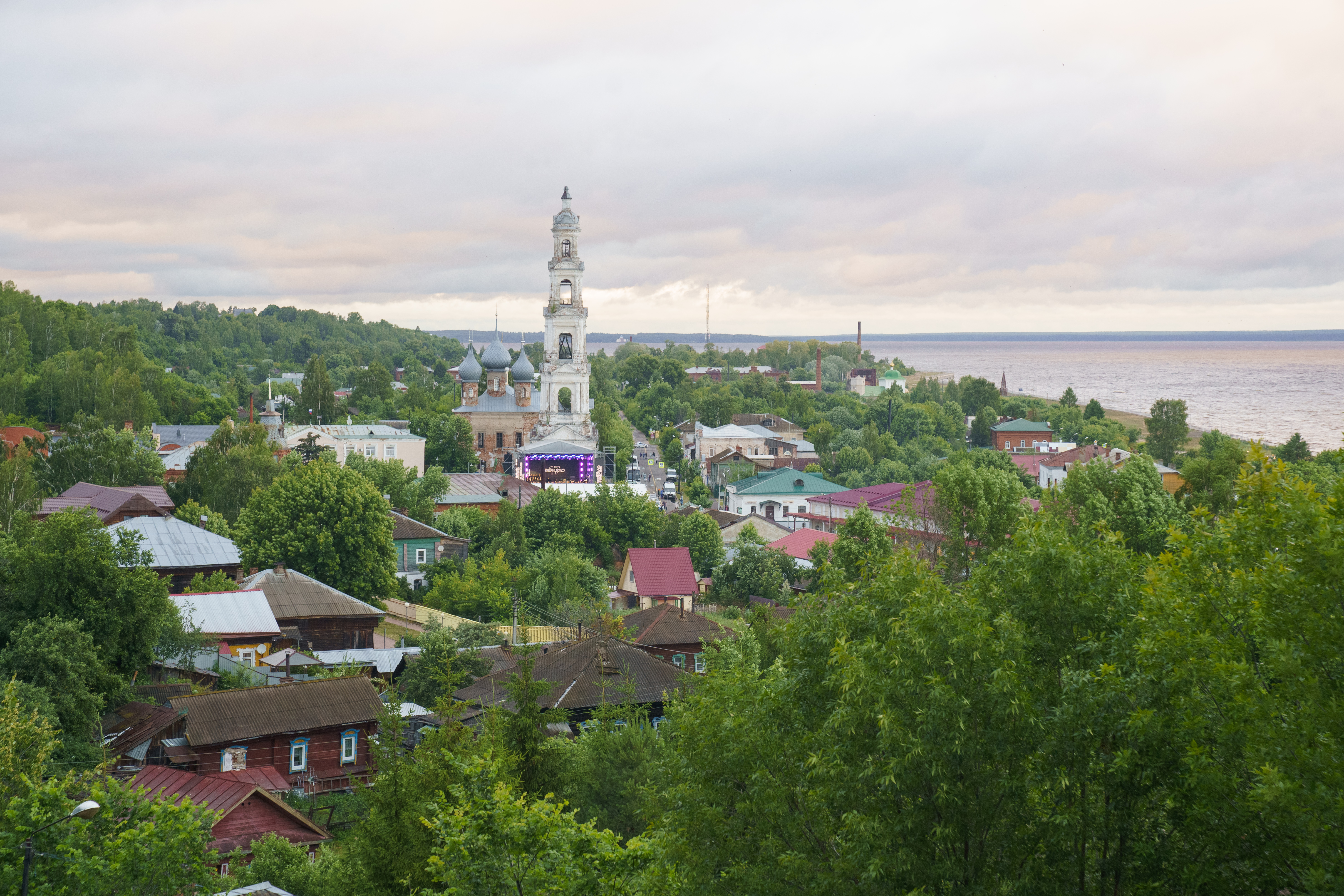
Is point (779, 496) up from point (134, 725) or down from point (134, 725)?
down

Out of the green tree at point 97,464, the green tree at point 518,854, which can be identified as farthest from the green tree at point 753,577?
the green tree at point 518,854

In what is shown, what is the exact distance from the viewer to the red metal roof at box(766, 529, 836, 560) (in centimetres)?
5528

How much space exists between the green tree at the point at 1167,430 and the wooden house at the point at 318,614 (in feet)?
A: 222

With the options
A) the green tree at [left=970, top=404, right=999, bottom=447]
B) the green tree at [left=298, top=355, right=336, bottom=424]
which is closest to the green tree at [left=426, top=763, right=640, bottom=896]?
the green tree at [left=298, top=355, right=336, bottom=424]

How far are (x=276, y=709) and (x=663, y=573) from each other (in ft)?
80.4

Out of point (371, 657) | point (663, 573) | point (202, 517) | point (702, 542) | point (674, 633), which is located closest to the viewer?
point (371, 657)

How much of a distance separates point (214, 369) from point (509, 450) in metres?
103

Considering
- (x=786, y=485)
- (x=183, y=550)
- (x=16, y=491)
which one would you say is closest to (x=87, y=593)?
(x=183, y=550)

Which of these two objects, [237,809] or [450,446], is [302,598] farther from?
[450,446]

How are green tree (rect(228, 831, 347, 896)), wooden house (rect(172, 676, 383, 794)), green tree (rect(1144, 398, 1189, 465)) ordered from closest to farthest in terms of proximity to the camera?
green tree (rect(228, 831, 347, 896)) → wooden house (rect(172, 676, 383, 794)) → green tree (rect(1144, 398, 1189, 465))

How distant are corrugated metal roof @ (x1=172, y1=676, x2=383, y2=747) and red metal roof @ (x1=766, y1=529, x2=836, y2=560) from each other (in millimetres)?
28916

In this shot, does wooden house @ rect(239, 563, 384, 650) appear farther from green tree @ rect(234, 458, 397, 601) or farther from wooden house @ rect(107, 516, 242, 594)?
green tree @ rect(234, 458, 397, 601)

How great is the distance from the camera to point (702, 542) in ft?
185

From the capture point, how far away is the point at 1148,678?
1021 cm
